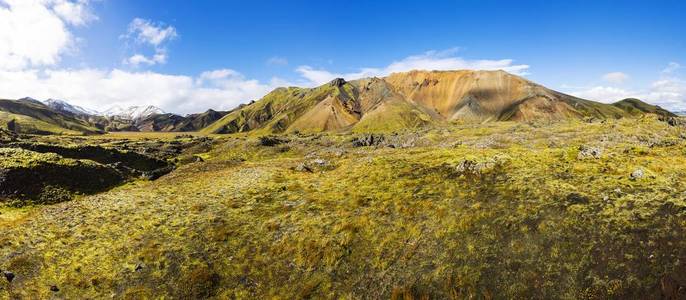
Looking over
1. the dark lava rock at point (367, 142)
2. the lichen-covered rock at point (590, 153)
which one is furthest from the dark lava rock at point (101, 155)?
the lichen-covered rock at point (590, 153)

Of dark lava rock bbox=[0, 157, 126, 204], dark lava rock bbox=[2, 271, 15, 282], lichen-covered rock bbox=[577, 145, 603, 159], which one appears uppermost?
lichen-covered rock bbox=[577, 145, 603, 159]

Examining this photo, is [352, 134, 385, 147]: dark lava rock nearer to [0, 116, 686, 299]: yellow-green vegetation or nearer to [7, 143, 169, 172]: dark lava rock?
[7, 143, 169, 172]: dark lava rock

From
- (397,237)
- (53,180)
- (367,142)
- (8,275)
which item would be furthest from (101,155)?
(397,237)

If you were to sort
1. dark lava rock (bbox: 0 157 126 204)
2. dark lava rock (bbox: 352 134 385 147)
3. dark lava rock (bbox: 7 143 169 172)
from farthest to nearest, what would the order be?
1. dark lava rock (bbox: 352 134 385 147)
2. dark lava rock (bbox: 7 143 169 172)
3. dark lava rock (bbox: 0 157 126 204)

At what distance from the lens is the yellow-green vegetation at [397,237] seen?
63.7 feet

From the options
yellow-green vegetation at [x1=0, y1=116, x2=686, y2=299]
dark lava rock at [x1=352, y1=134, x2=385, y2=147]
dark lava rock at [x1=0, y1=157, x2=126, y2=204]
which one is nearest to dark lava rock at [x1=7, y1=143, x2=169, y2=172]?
dark lava rock at [x1=0, y1=157, x2=126, y2=204]

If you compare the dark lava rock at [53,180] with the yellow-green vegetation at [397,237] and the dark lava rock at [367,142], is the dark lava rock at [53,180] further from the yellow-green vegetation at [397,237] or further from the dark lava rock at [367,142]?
the dark lava rock at [367,142]

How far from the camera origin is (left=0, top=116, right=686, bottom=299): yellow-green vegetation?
764 inches

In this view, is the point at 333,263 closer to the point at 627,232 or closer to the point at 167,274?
the point at 167,274

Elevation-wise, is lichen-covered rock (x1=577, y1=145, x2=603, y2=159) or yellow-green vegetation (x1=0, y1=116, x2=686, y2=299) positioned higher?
lichen-covered rock (x1=577, y1=145, x2=603, y2=159)

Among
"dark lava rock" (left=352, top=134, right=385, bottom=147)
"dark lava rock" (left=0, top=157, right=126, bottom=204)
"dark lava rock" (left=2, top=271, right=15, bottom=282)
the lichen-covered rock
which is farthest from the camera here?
"dark lava rock" (left=352, top=134, right=385, bottom=147)

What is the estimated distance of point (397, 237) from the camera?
83.8 ft

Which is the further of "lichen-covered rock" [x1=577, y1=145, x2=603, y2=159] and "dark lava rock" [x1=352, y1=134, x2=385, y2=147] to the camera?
"dark lava rock" [x1=352, y1=134, x2=385, y2=147]

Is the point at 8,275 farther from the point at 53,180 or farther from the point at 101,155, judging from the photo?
the point at 101,155
